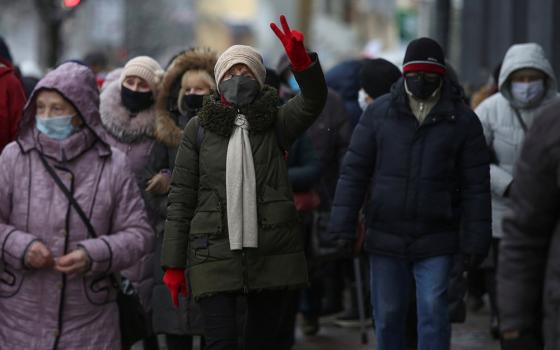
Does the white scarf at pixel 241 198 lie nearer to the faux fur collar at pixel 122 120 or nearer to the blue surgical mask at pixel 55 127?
the blue surgical mask at pixel 55 127

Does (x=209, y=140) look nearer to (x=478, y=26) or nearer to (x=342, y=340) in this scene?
(x=342, y=340)

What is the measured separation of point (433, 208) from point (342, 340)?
11.9ft

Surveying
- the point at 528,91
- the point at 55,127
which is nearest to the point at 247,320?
the point at 55,127

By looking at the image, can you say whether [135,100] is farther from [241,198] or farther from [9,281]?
[9,281]

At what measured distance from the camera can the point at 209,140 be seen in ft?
25.3

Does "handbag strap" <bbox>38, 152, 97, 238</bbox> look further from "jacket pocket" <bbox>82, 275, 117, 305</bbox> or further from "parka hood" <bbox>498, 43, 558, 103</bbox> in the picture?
"parka hood" <bbox>498, 43, 558, 103</bbox>

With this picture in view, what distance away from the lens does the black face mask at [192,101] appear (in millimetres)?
9258

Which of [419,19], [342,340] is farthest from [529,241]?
[419,19]

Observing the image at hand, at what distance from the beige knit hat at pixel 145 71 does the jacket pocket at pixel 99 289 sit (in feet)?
9.40

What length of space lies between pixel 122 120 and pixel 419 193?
2165 mm

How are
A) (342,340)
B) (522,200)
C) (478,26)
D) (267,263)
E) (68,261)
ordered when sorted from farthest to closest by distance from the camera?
1. (478,26)
2. (342,340)
3. (267,263)
4. (68,261)
5. (522,200)

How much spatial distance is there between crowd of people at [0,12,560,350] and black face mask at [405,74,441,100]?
13mm

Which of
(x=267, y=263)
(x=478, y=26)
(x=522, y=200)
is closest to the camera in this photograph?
(x=522, y=200)

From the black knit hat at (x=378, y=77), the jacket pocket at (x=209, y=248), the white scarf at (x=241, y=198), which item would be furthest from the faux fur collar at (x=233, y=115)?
the black knit hat at (x=378, y=77)
